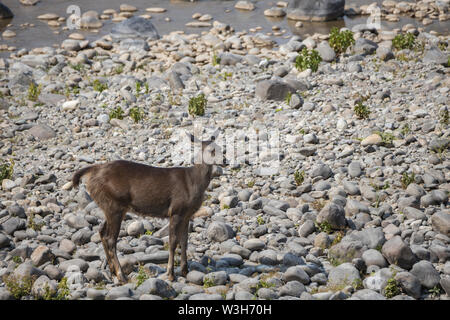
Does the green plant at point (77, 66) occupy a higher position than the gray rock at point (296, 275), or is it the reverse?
the gray rock at point (296, 275)

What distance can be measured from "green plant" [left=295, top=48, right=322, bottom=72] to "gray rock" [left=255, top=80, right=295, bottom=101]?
1.70m

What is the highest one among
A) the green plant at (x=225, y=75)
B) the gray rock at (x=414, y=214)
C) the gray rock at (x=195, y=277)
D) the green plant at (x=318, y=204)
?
the gray rock at (x=195, y=277)

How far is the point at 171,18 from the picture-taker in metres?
26.0

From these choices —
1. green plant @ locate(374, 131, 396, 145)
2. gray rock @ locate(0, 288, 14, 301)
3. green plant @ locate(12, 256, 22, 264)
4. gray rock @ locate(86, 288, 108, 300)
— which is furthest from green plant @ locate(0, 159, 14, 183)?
green plant @ locate(374, 131, 396, 145)

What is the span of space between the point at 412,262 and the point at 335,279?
120 centimetres

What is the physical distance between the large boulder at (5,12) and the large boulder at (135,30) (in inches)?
284

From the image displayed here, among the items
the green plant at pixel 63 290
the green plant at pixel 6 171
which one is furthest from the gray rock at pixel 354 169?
the green plant at pixel 6 171

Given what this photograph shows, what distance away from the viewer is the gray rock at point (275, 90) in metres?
14.8

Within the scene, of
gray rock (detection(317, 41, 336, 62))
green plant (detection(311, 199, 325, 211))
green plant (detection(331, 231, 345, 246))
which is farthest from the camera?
gray rock (detection(317, 41, 336, 62))

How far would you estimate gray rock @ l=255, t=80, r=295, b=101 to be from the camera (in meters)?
14.8

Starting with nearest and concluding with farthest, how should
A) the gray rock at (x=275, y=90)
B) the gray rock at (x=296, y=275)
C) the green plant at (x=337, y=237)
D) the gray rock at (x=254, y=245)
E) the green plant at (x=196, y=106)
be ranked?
the gray rock at (x=296, y=275), the gray rock at (x=254, y=245), the green plant at (x=337, y=237), the green plant at (x=196, y=106), the gray rock at (x=275, y=90)

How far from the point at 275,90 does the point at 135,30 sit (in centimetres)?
929

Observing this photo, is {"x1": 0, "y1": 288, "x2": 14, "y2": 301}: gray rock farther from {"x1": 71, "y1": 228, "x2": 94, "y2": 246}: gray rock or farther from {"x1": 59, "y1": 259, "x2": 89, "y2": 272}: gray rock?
{"x1": 71, "y1": 228, "x2": 94, "y2": 246}: gray rock

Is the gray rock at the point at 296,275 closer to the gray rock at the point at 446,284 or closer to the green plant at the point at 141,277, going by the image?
the gray rock at the point at 446,284
